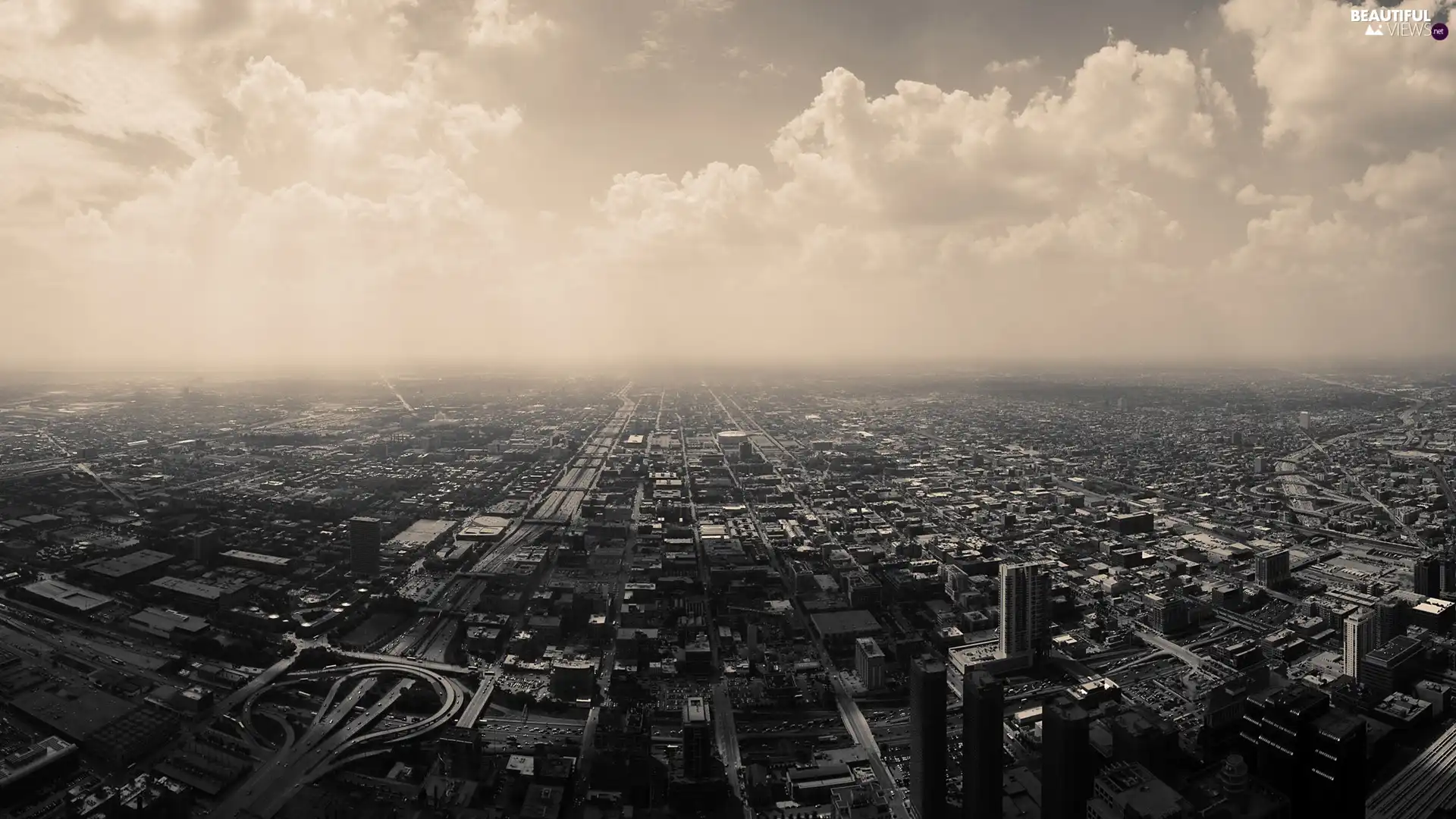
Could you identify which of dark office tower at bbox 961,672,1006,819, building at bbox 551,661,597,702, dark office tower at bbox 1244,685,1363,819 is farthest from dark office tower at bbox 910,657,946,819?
building at bbox 551,661,597,702

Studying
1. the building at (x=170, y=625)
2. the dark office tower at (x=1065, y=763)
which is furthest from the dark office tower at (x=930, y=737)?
the building at (x=170, y=625)

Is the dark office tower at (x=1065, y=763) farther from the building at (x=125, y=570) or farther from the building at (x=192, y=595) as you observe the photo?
the building at (x=125, y=570)

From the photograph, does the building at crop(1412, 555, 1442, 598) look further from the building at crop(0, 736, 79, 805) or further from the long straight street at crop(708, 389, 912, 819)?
the building at crop(0, 736, 79, 805)

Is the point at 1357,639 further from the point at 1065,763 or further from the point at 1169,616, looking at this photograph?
the point at 1065,763

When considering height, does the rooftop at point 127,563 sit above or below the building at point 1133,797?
above

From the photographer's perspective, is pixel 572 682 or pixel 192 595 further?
pixel 192 595

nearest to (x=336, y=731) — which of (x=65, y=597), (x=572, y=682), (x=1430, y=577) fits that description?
(x=572, y=682)
